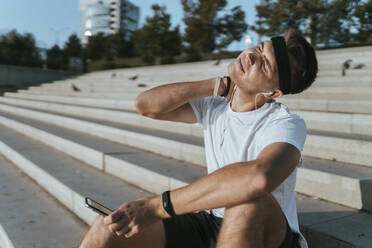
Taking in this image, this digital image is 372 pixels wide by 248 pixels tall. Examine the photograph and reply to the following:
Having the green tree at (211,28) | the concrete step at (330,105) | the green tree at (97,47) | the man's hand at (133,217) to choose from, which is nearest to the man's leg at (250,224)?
the man's hand at (133,217)

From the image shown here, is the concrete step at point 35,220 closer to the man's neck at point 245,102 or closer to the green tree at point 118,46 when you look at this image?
the man's neck at point 245,102

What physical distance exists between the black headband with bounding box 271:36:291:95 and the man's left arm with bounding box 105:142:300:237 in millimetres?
321

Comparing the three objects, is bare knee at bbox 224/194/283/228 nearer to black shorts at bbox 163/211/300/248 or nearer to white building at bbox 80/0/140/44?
black shorts at bbox 163/211/300/248

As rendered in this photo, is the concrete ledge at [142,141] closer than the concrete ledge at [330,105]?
Yes

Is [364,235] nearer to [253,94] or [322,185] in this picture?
[322,185]

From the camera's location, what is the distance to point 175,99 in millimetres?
1875

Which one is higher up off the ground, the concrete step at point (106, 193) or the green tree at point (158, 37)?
the green tree at point (158, 37)

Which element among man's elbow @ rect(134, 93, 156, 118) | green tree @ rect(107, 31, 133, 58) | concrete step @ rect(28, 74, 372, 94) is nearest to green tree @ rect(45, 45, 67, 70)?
green tree @ rect(107, 31, 133, 58)

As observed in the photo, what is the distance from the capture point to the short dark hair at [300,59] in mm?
1496

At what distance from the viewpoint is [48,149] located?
16.3 feet

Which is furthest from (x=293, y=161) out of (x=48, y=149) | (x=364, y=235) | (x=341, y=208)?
(x=48, y=149)

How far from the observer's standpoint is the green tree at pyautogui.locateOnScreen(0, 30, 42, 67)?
61.9ft

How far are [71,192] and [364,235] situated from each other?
89.6 inches

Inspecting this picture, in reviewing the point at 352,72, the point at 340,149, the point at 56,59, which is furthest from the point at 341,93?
the point at 56,59
